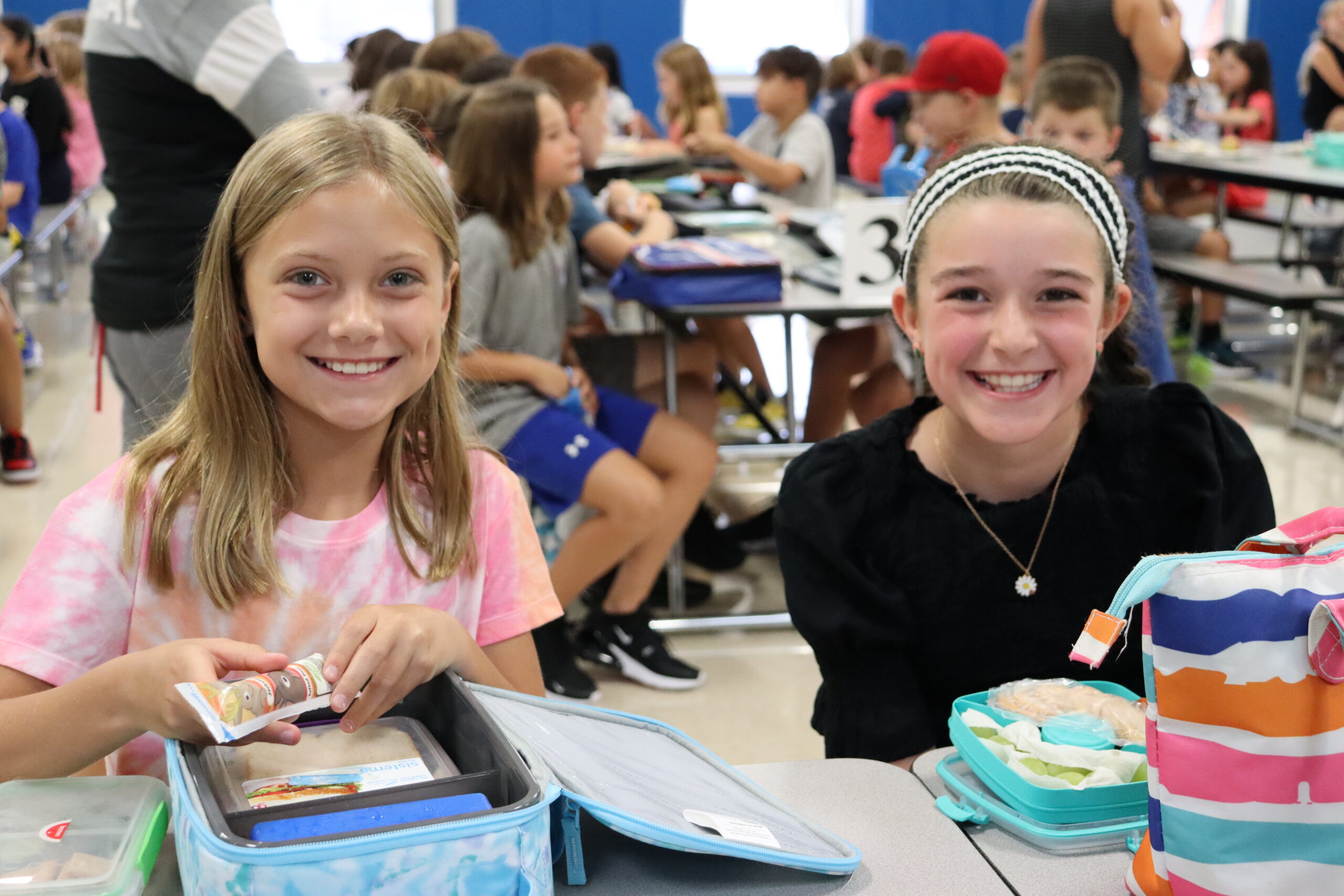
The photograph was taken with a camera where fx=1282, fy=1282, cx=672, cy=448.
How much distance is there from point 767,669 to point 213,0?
1771 mm

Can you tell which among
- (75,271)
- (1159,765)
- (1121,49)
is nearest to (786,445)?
(1121,49)

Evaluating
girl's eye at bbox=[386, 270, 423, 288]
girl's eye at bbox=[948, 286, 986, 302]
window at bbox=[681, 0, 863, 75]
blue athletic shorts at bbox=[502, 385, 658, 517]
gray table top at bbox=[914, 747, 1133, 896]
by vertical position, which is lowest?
blue athletic shorts at bbox=[502, 385, 658, 517]

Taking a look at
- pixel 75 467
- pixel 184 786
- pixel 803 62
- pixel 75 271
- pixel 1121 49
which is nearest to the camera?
pixel 184 786

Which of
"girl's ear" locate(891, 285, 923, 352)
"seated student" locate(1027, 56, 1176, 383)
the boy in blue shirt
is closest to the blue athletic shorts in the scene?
"girl's ear" locate(891, 285, 923, 352)

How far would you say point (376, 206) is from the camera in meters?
1.13

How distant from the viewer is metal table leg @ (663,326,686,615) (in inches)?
124

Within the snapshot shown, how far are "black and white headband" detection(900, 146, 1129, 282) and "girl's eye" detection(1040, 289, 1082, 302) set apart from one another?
8cm

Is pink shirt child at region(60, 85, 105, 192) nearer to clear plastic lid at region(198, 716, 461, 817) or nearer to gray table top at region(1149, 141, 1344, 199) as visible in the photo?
gray table top at region(1149, 141, 1344, 199)

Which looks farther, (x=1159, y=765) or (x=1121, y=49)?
(x=1121, y=49)

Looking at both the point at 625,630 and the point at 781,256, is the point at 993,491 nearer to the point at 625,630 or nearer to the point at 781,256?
the point at 625,630

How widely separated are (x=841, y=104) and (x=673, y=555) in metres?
5.63

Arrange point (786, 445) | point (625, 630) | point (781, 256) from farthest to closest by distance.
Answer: point (781, 256)
point (786, 445)
point (625, 630)

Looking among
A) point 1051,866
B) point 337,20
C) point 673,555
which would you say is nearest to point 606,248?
point 673,555

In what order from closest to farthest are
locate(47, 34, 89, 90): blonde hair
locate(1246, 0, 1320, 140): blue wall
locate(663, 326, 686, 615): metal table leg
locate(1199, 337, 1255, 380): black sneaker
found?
1. locate(663, 326, 686, 615): metal table leg
2. locate(1199, 337, 1255, 380): black sneaker
3. locate(47, 34, 89, 90): blonde hair
4. locate(1246, 0, 1320, 140): blue wall
